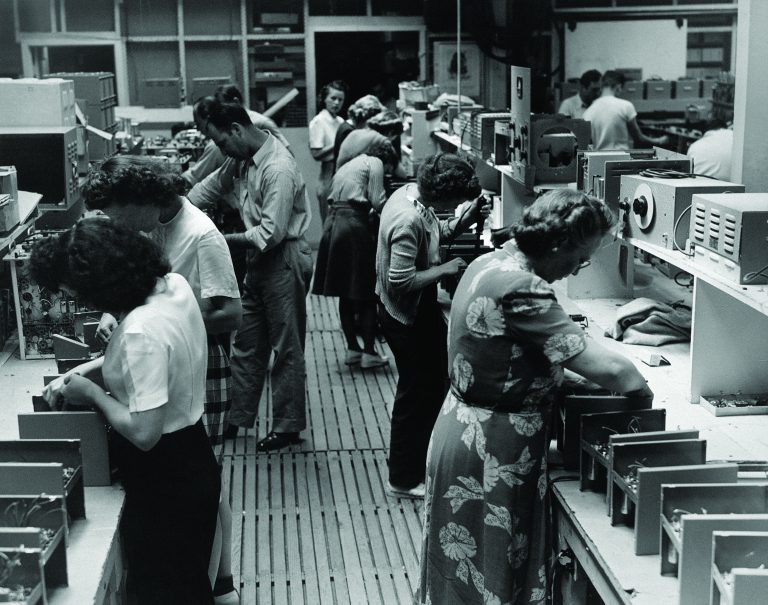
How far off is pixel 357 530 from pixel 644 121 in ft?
24.5

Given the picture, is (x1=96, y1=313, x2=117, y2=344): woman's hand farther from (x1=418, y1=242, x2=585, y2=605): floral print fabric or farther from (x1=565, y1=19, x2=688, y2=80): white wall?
(x1=565, y1=19, x2=688, y2=80): white wall

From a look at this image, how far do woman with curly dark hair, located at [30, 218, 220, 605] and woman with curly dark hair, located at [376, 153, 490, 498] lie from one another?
5.15ft

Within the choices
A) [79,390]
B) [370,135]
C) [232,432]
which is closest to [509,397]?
[79,390]

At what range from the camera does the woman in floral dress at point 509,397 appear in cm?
260

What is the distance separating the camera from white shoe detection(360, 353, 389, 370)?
6.56 meters

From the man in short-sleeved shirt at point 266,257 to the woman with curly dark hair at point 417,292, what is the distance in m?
0.63

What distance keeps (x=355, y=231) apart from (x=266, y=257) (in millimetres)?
1479

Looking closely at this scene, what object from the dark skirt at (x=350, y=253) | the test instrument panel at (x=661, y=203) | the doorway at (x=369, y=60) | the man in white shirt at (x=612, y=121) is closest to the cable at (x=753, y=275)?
the test instrument panel at (x=661, y=203)

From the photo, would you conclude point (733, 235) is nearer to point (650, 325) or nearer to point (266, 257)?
point (650, 325)

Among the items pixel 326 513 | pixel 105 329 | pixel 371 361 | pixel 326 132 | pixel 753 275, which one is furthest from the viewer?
pixel 326 132

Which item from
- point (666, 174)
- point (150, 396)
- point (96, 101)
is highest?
point (96, 101)

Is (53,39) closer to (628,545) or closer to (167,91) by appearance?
(167,91)

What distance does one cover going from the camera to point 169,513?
274cm

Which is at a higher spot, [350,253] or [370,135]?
[370,135]
